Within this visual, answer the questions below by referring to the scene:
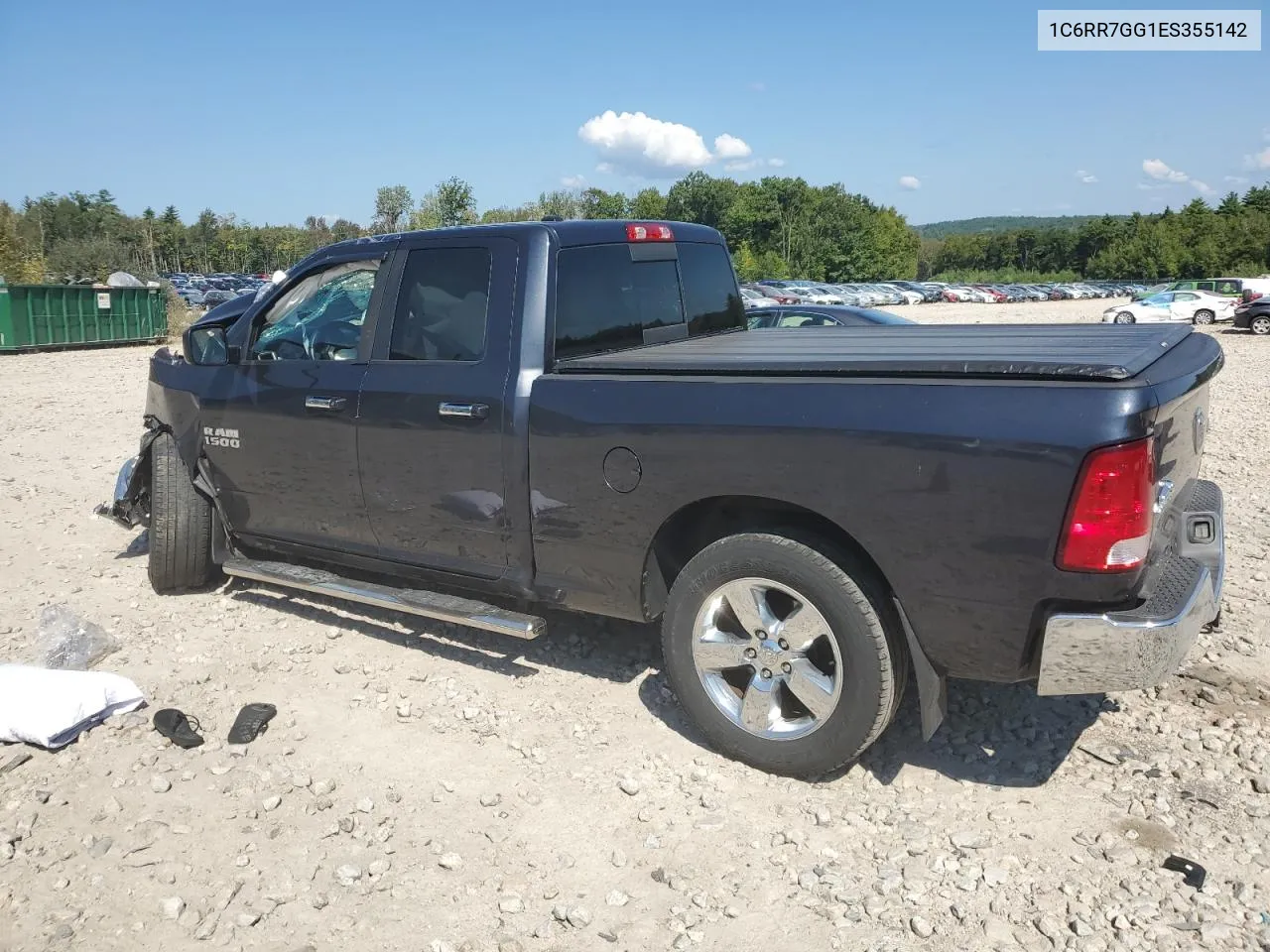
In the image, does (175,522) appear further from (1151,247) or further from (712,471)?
(1151,247)

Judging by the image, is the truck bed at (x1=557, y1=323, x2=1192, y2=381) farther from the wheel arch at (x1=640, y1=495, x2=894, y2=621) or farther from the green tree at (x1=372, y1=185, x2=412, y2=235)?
the green tree at (x1=372, y1=185, x2=412, y2=235)

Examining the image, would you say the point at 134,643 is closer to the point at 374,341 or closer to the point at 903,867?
the point at 374,341

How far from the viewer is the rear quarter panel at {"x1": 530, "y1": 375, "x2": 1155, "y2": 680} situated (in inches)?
110

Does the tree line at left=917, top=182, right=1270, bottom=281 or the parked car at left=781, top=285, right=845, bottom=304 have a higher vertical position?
the tree line at left=917, top=182, right=1270, bottom=281

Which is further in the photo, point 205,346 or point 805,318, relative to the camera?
point 805,318

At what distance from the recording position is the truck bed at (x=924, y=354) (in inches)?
115

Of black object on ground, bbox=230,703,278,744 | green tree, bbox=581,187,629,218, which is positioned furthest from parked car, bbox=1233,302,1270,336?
green tree, bbox=581,187,629,218

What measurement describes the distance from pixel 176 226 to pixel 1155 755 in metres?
116

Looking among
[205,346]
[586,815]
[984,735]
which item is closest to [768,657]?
[586,815]

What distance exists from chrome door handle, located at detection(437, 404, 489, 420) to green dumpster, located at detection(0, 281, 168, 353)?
22.8 m

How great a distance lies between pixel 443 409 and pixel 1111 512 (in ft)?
8.49

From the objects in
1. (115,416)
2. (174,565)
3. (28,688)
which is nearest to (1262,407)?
(174,565)

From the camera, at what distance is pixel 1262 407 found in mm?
12711

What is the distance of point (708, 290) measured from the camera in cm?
518
